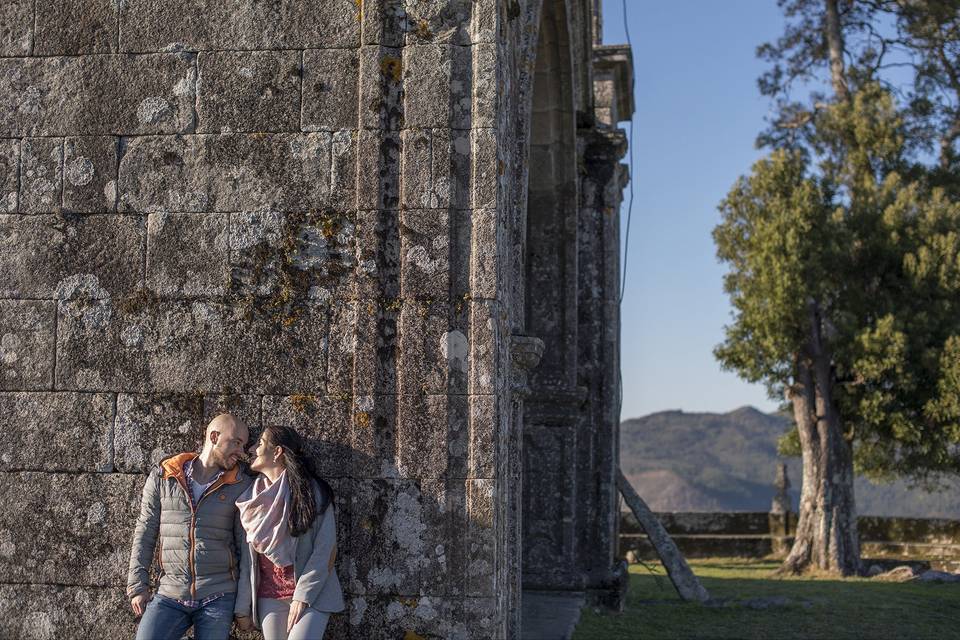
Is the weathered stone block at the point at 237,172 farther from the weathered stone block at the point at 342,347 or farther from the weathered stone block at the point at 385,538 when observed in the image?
the weathered stone block at the point at 385,538

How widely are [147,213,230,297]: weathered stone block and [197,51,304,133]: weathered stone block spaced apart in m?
0.41

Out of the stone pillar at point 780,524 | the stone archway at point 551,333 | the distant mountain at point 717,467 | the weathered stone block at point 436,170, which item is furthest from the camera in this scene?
the distant mountain at point 717,467

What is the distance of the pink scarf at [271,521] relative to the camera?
4109 millimetres

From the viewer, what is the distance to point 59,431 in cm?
462

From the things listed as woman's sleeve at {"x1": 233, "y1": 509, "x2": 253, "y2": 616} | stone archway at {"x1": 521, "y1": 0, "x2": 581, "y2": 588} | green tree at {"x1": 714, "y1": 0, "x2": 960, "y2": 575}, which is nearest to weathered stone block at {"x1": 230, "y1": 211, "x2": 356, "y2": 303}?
woman's sleeve at {"x1": 233, "y1": 509, "x2": 253, "y2": 616}

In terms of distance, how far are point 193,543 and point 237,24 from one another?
219 cm

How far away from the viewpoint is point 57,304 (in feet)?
15.4

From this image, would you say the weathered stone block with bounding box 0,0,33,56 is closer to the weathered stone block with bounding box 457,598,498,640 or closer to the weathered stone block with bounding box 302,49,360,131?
the weathered stone block with bounding box 302,49,360,131

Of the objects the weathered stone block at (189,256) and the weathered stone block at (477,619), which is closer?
the weathered stone block at (477,619)

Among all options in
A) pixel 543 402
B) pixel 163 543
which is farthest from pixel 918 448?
pixel 163 543

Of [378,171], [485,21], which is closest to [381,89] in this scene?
[378,171]

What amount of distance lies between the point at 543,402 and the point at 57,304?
4844 mm

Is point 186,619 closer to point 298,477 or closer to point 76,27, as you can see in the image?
point 298,477

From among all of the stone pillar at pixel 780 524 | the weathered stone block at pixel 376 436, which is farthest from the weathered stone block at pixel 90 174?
the stone pillar at pixel 780 524
